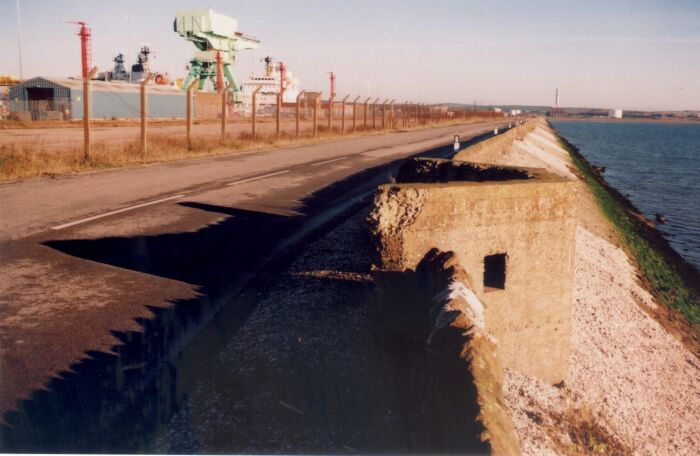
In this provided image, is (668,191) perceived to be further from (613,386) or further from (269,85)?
(269,85)

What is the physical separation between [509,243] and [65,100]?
4634cm

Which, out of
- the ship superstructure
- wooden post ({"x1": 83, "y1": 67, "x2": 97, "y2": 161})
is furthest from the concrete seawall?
the ship superstructure

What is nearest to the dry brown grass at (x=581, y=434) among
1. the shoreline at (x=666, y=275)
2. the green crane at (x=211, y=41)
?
the shoreline at (x=666, y=275)

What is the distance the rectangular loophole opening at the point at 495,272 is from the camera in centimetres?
533

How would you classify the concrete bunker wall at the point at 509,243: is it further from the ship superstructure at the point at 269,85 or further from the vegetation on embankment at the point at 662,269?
the ship superstructure at the point at 269,85

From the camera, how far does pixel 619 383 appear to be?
8039mm

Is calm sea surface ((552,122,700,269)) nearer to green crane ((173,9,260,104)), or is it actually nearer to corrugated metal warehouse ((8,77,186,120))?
corrugated metal warehouse ((8,77,186,120))

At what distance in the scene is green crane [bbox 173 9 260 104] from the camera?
65.9 metres

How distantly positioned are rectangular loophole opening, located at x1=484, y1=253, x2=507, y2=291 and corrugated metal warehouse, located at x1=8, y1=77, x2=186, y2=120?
4513cm

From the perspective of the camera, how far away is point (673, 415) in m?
7.93

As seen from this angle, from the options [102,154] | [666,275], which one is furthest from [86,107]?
[666,275]

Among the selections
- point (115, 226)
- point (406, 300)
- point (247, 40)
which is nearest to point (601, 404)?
point (406, 300)

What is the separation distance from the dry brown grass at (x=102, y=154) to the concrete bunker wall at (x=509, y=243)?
1139 centimetres

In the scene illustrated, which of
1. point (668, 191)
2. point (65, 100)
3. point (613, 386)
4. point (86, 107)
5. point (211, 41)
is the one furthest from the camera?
point (211, 41)
